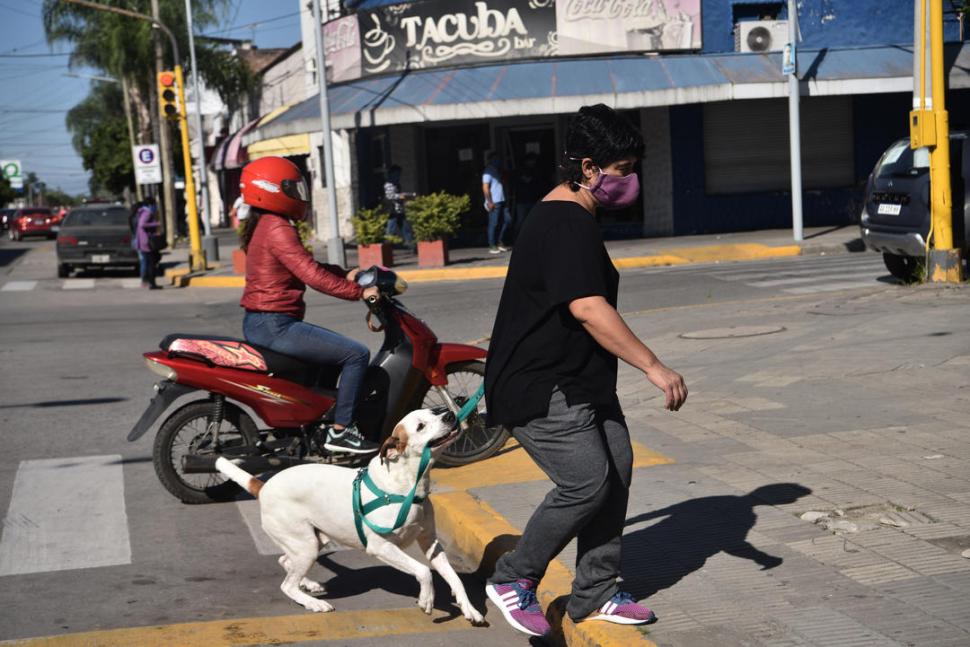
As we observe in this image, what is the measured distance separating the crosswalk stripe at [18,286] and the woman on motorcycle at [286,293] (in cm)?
1842

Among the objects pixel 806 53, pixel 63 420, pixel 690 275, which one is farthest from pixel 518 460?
pixel 806 53

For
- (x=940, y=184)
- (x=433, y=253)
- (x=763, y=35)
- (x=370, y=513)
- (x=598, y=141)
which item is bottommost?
(x=433, y=253)

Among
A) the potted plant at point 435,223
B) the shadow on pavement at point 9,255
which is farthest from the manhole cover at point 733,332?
the shadow on pavement at point 9,255

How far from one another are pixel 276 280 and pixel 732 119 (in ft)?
65.8

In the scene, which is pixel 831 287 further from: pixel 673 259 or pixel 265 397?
pixel 265 397

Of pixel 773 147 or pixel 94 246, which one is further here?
pixel 94 246

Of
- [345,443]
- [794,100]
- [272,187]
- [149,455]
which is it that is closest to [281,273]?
[272,187]

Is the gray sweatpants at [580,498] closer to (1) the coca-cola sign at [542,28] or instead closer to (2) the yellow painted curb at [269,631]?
(2) the yellow painted curb at [269,631]

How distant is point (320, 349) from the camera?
6656 mm

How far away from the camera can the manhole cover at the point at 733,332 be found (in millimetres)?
11031

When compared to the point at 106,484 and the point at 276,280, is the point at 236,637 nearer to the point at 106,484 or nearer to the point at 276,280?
the point at 276,280

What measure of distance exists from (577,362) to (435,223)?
17.3 m

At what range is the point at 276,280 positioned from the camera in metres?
6.71

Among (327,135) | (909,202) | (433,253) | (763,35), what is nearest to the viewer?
(909,202)
